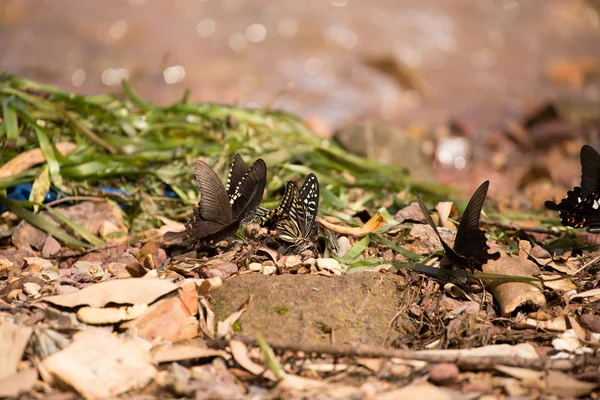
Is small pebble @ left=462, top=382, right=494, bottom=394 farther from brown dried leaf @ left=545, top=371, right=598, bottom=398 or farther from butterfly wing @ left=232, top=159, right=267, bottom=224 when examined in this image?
butterfly wing @ left=232, top=159, right=267, bottom=224

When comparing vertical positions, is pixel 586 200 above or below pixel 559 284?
above

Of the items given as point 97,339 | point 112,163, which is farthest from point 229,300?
point 112,163

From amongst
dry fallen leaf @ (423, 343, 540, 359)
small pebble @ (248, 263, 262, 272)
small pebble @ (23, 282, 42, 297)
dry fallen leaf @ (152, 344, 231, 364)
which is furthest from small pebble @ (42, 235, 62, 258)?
dry fallen leaf @ (423, 343, 540, 359)

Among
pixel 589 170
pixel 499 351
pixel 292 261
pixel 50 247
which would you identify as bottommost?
pixel 50 247

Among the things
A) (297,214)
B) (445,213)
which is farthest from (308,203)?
(445,213)

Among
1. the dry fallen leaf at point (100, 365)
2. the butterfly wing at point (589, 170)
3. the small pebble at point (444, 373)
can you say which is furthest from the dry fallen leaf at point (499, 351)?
the dry fallen leaf at point (100, 365)

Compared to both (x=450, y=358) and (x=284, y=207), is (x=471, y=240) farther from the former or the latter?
(x=284, y=207)
